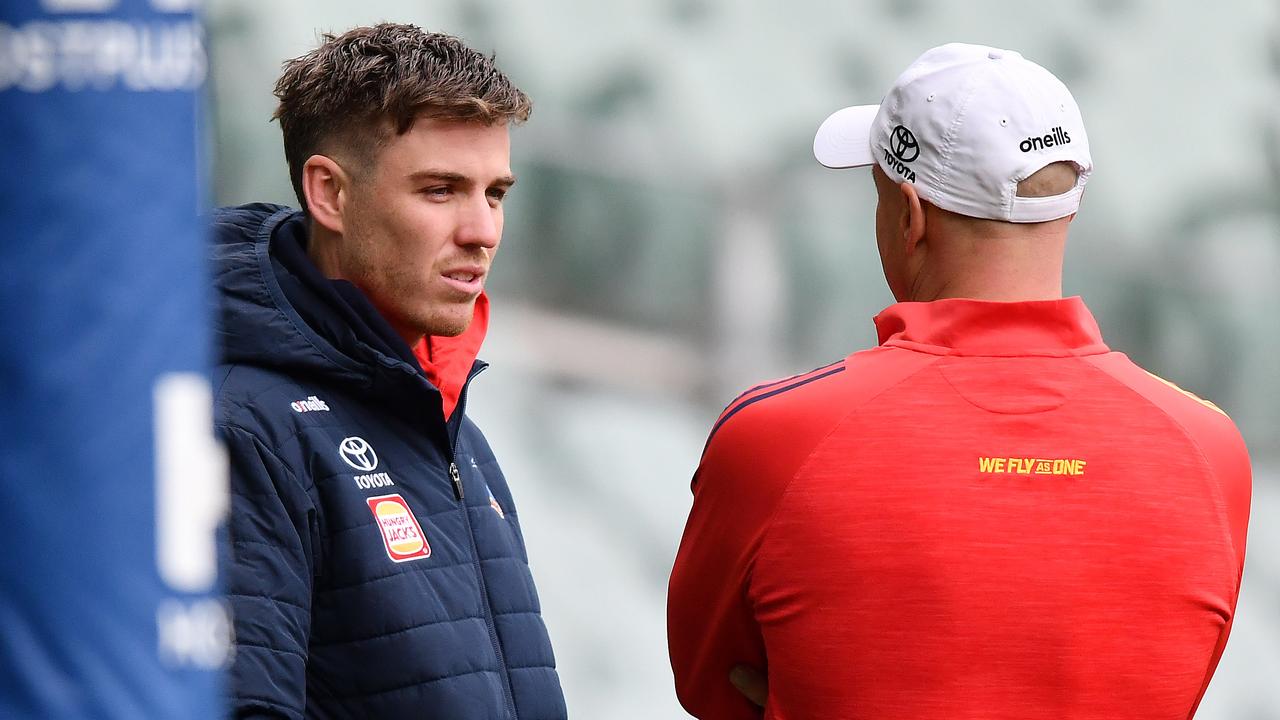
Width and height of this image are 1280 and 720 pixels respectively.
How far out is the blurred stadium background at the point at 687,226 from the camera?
3.95 metres

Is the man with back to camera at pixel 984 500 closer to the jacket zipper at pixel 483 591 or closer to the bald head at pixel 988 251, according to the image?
the bald head at pixel 988 251

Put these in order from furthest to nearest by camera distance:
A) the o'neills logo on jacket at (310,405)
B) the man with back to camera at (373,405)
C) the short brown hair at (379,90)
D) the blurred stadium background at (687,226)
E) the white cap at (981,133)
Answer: the blurred stadium background at (687,226)
the short brown hair at (379,90)
the o'neills logo on jacket at (310,405)
the man with back to camera at (373,405)
the white cap at (981,133)

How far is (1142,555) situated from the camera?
5.09ft

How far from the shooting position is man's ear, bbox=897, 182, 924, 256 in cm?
168

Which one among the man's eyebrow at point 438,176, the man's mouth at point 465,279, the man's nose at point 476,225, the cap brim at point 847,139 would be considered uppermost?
the cap brim at point 847,139

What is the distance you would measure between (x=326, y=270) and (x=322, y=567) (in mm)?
459

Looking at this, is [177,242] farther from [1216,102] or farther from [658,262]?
[1216,102]

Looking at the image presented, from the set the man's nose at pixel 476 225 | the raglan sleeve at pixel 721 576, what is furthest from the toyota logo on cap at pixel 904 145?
the man's nose at pixel 476 225

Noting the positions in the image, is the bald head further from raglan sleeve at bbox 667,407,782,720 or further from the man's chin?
the man's chin

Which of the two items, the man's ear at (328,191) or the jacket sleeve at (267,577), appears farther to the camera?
the man's ear at (328,191)

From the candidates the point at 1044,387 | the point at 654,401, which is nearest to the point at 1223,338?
the point at 654,401

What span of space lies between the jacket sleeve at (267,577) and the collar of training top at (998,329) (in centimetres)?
67

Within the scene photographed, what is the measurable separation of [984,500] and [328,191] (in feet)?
3.17

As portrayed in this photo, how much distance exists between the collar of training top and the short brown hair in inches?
27.6
